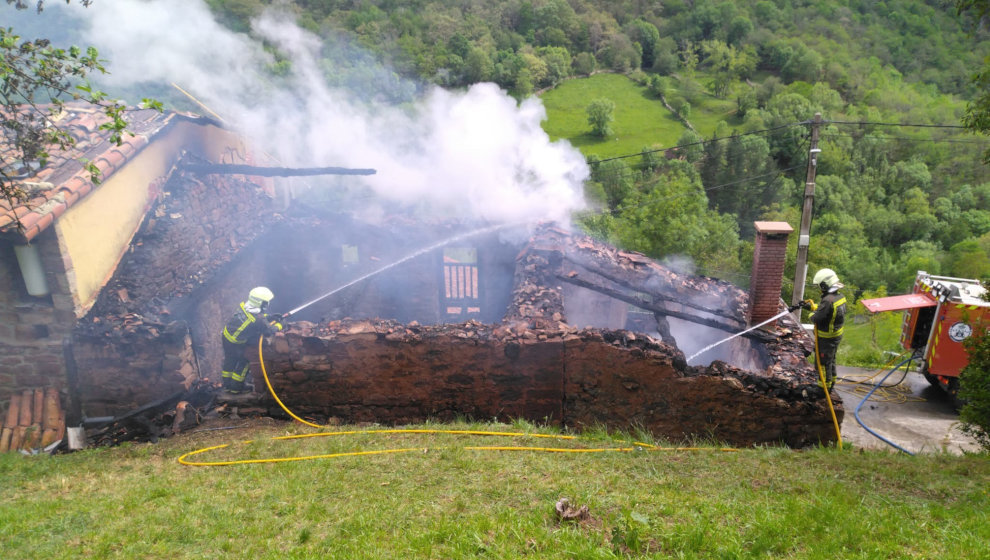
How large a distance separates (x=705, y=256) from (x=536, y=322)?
769 inches

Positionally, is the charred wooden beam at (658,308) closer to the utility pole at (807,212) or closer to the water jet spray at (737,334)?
the water jet spray at (737,334)

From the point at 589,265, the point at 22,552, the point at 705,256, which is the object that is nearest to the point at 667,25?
the point at 705,256

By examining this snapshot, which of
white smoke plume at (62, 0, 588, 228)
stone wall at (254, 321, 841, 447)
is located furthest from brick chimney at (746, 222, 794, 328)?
white smoke plume at (62, 0, 588, 228)

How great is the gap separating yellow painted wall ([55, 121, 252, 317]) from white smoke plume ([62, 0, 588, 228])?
168 inches

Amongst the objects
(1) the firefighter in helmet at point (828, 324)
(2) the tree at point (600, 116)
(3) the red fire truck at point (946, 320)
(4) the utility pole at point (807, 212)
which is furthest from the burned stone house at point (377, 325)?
(2) the tree at point (600, 116)

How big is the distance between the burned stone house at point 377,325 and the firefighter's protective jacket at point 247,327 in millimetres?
451

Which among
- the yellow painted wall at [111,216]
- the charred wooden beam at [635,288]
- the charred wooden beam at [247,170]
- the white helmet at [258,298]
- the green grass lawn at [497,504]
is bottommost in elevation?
the green grass lawn at [497,504]

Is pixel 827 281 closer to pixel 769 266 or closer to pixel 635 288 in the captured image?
pixel 769 266

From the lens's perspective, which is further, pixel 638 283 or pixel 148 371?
pixel 638 283

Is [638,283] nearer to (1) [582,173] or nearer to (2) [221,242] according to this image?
(1) [582,173]

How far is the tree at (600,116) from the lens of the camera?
133 ft

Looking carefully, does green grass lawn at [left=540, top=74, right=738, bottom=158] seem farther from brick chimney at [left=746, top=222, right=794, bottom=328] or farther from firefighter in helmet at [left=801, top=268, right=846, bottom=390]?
firefighter in helmet at [left=801, top=268, right=846, bottom=390]

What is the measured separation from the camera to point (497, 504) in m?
4.79

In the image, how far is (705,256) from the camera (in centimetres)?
2567
